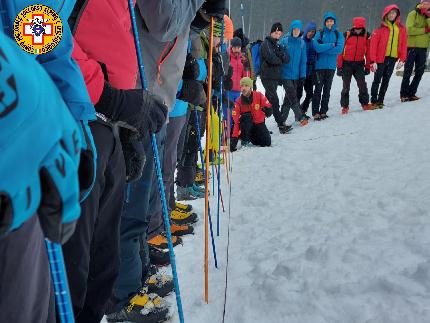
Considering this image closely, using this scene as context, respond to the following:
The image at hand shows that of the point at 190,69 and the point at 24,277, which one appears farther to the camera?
the point at 190,69

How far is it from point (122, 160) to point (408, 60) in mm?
7761

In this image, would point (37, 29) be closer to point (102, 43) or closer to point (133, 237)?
point (102, 43)

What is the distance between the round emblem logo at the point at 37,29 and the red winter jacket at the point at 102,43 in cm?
23

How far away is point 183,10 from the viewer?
1.93 metres

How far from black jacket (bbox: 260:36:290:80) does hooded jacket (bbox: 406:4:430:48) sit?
237 centimetres

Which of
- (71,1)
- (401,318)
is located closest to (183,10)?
(71,1)

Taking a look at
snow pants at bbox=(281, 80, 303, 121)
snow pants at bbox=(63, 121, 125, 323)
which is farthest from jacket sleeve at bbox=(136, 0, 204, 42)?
snow pants at bbox=(281, 80, 303, 121)

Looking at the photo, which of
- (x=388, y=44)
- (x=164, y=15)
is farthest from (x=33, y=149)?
(x=388, y=44)

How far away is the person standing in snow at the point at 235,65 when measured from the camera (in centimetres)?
775

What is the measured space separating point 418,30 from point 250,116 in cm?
359

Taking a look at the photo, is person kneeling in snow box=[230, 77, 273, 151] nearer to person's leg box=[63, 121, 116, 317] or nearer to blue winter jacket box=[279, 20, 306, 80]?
blue winter jacket box=[279, 20, 306, 80]

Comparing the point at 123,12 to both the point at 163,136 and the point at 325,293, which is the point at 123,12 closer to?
the point at 163,136

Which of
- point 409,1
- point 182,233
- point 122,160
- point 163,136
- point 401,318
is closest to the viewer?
point 122,160

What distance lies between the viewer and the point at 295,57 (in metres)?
8.30
